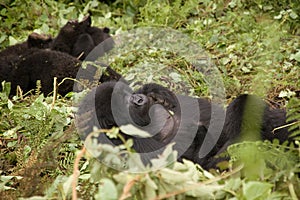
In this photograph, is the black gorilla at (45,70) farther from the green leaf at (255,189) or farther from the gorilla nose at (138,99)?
the green leaf at (255,189)

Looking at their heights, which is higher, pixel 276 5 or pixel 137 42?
pixel 276 5

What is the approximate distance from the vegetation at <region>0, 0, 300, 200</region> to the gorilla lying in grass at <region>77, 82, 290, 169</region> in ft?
0.42

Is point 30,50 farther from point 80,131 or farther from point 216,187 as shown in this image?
point 216,187

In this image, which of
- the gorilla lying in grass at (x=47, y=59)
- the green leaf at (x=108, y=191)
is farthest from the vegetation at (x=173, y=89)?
the gorilla lying in grass at (x=47, y=59)

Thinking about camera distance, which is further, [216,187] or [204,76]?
[204,76]

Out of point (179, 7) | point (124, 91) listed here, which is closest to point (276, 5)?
point (179, 7)

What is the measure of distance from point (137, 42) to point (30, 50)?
37.6 inches

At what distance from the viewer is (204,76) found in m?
4.03

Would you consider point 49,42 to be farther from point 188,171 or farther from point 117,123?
point 188,171

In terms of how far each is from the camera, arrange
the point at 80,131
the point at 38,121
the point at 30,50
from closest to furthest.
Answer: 1. the point at 80,131
2. the point at 38,121
3. the point at 30,50

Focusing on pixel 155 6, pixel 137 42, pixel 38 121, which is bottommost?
pixel 38 121

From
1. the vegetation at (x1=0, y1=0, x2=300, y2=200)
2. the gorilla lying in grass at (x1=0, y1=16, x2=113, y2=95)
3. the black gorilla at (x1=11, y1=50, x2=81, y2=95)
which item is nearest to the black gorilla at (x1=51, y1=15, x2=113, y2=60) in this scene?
the gorilla lying in grass at (x1=0, y1=16, x2=113, y2=95)

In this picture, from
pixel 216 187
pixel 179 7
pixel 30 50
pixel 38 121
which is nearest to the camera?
pixel 216 187

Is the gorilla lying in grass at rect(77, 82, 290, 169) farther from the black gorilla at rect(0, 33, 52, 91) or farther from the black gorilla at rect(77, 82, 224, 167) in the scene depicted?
the black gorilla at rect(0, 33, 52, 91)
